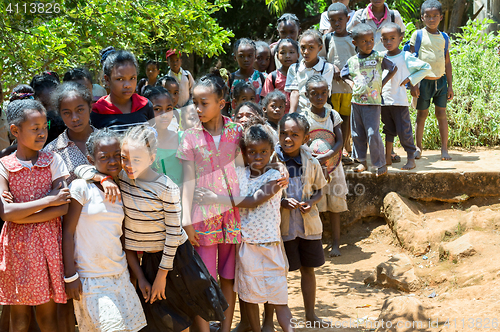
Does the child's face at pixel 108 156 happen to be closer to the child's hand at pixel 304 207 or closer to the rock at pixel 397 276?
the child's hand at pixel 304 207

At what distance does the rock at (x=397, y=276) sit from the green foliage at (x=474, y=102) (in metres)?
2.59

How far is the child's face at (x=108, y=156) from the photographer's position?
262cm

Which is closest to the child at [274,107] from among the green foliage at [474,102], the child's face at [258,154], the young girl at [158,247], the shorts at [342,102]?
the child's face at [258,154]

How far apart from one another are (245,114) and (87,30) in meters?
1.87

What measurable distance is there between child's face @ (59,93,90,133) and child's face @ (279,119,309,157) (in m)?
1.40

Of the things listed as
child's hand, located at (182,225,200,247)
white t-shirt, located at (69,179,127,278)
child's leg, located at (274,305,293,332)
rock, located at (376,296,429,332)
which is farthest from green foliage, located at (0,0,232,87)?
rock, located at (376,296,429,332)

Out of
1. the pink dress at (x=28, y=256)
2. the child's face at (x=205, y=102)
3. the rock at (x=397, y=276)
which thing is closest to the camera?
the pink dress at (x=28, y=256)

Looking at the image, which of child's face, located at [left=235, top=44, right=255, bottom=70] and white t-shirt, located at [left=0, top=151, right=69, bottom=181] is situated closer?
white t-shirt, located at [left=0, top=151, right=69, bottom=181]

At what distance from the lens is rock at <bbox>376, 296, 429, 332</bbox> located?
3.04 m

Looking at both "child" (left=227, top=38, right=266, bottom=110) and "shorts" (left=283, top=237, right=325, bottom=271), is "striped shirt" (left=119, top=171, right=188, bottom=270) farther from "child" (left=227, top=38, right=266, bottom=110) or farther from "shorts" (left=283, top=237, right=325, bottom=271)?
"child" (left=227, top=38, right=266, bottom=110)

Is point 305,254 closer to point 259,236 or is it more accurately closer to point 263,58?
point 259,236

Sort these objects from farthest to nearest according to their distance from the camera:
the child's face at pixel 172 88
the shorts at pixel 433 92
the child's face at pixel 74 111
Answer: the shorts at pixel 433 92 < the child's face at pixel 172 88 < the child's face at pixel 74 111

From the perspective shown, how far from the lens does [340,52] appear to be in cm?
532

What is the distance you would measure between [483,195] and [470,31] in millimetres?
4361
